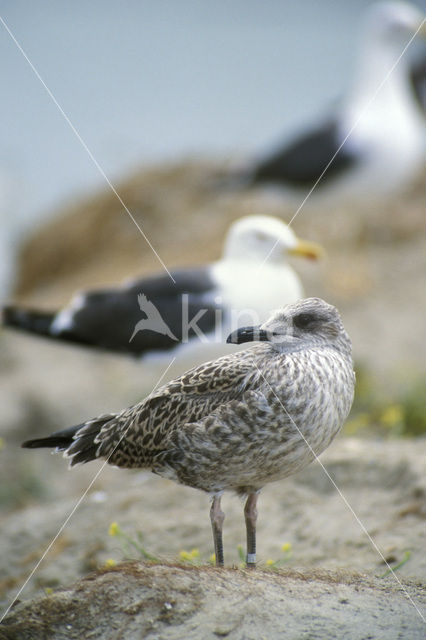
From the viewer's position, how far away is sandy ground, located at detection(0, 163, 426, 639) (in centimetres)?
271

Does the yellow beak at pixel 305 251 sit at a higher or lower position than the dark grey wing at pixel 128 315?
higher

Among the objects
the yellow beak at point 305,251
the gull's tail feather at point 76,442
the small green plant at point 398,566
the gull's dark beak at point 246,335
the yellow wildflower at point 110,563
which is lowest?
the small green plant at point 398,566

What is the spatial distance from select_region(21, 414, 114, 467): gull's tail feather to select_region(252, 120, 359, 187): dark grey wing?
4.63m

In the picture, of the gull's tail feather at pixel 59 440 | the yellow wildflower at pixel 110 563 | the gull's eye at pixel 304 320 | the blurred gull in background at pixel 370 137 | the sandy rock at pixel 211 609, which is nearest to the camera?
the sandy rock at pixel 211 609

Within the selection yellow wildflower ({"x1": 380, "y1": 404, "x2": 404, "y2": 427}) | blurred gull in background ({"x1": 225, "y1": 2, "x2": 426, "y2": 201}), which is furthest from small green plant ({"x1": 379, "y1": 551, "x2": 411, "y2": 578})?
blurred gull in background ({"x1": 225, "y1": 2, "x2": 426, "y2": 201})

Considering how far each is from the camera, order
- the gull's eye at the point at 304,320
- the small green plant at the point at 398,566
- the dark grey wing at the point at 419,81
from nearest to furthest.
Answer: the gull's eye at the point at 304,320 → the small green plant at the point at 398,566 → the dark grey wing at the point at 419,81

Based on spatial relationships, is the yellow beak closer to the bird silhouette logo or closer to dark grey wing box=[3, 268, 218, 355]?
dark grey wing box=[3, 268, 218, 355]

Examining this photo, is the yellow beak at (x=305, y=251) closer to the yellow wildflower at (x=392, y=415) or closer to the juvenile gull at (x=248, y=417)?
the yellow wildflower at (x=392, y=415)

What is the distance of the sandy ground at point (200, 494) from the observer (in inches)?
107

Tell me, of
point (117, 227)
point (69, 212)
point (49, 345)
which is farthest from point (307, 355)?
point (69, 212)

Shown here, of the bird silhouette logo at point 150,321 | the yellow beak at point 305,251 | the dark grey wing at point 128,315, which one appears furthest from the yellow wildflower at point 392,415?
the bird silhouette logo at point 150,321

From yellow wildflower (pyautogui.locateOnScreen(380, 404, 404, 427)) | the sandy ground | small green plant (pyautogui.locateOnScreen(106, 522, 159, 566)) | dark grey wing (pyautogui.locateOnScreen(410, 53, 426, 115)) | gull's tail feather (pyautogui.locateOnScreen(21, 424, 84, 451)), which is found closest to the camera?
the sandy ground

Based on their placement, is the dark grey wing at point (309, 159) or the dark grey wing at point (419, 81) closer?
the dark grey wing at point (309, 159)

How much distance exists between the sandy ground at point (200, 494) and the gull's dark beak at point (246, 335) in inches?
28.1
